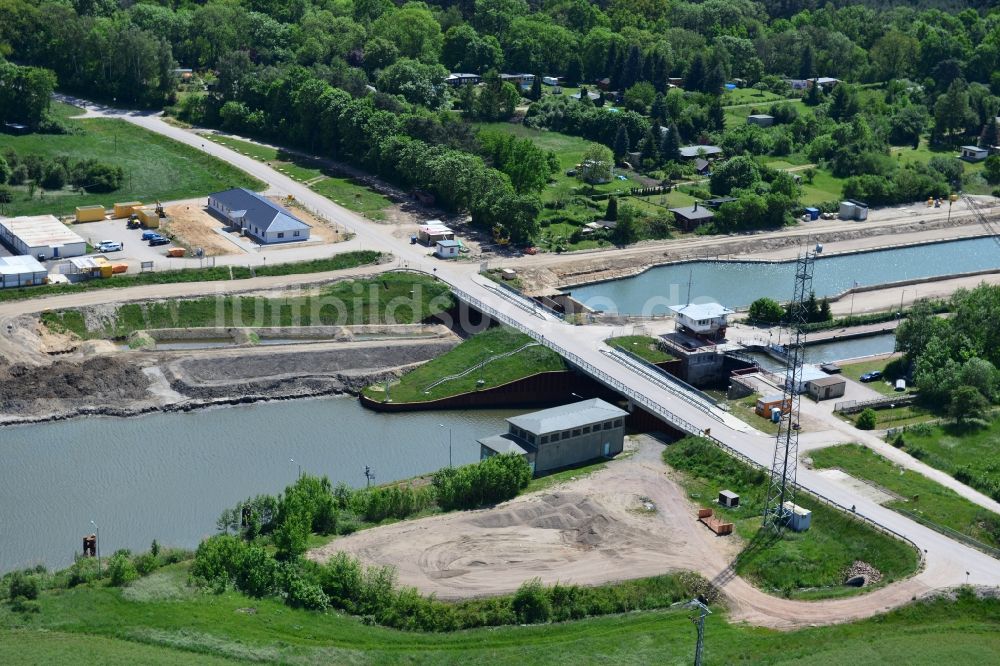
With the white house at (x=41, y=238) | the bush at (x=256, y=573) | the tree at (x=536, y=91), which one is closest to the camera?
the bush at (x=256, y=573)

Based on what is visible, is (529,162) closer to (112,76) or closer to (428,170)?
(428,170)

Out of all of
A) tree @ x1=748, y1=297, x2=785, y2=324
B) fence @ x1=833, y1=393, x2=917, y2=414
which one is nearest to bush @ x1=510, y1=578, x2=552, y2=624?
fence @ x1=833, y1=393, x2=917, y2=414

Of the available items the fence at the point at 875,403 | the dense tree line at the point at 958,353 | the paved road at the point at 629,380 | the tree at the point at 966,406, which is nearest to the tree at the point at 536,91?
the paved road at the point at 629,380

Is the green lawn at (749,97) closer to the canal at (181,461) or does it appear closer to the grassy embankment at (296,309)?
the grassy embankment at (296,309)

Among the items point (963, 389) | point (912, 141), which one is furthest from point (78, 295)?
point (912, 141)

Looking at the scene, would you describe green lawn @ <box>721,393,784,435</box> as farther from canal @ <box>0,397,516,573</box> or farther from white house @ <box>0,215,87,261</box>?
white house @ <box>0,215,87,261</box>

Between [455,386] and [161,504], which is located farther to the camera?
[455,386]
